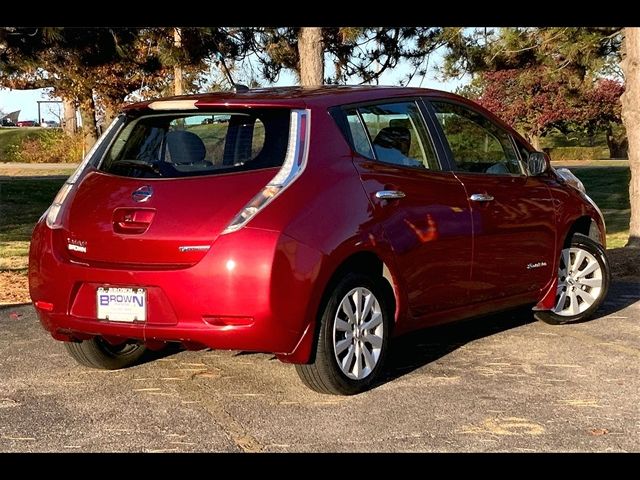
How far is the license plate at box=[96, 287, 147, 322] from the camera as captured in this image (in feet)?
16.7

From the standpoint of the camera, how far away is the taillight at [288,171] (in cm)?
494

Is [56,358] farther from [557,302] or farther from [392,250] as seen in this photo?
[557,302]

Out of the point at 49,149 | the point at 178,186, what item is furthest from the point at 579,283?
the point at 49,149

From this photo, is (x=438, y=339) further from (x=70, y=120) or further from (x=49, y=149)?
(x=70, y=120)

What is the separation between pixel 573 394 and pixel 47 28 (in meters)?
7.17

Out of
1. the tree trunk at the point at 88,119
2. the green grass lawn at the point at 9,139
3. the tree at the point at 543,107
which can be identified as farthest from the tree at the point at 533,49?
the tree at the point at 543,107

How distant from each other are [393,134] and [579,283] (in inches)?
91.8

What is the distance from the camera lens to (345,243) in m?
5.17

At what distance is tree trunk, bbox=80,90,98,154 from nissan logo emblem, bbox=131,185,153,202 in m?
27.4

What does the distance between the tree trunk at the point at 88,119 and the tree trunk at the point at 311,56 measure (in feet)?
70.2

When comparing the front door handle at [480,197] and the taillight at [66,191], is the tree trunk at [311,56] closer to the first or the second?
the front door handle at [480,197]

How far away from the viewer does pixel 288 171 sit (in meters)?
5.11

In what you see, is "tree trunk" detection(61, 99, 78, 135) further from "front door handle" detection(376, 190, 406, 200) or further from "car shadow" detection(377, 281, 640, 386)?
"front door handle" detection(376, 190, 406, 200)
